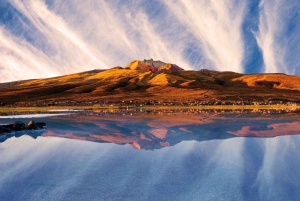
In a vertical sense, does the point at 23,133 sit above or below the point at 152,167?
above

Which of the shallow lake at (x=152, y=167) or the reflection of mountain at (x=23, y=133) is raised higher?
the reflection of mountain at (x=23, y=133)

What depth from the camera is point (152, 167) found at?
42.6 ft

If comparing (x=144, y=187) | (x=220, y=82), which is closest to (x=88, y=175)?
(x=144, y=187)

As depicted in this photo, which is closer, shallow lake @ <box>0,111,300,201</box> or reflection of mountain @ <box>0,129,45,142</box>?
shallow lake @ <box>0,111,300,201</box>

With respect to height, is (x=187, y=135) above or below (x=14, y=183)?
above

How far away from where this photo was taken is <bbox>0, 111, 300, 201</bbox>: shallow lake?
9.80m

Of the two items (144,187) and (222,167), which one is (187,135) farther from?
(144,187)

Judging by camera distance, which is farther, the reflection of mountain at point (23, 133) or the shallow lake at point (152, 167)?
the reflection of mountain at point (23, 133)

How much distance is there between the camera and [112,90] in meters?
127

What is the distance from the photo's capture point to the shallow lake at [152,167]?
9805mm

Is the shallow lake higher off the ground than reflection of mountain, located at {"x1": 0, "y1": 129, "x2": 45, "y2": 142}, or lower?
lower

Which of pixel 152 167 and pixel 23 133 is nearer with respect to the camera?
pixel 152 167

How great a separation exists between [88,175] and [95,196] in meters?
2.53

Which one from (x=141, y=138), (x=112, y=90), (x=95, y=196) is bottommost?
(x=95, y=196)
